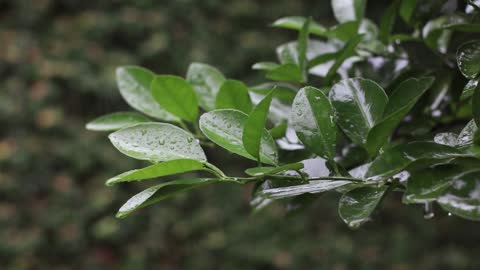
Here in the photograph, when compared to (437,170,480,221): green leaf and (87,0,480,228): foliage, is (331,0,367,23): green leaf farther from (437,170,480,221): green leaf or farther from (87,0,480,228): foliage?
(437,170,480,221): green leaf

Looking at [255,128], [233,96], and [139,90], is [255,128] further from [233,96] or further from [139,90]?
[139,90]

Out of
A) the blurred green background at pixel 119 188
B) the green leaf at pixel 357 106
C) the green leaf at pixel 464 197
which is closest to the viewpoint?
the green leaf at pixel 464 197

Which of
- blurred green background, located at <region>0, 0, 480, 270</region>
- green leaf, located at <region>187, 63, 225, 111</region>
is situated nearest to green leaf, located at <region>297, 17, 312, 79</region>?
green leaf, located at <region>187, 63, 225, 111</region>

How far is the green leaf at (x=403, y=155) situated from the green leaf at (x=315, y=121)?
0.21 feet

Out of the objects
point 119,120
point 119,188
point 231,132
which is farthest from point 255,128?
point 119,188

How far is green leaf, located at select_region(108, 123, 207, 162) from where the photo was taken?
17.1 inches

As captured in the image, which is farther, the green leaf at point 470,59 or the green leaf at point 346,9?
the green leaf at point 346,9

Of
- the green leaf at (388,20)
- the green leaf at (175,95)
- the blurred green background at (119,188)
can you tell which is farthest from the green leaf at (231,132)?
the blurred green background at (119,188)

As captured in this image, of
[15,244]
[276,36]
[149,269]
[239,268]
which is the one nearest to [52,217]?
[15,244]

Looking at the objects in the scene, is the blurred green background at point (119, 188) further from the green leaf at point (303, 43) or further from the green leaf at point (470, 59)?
the green leaf at point (470, 59)

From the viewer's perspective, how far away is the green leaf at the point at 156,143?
1.42 ft

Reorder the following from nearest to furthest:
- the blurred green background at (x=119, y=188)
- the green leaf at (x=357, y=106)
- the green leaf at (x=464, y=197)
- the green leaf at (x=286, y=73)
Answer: the green leaf at (x=464, y=197) < the green leaf at (x=357, y=106) < the green leaf at (x=286, y=73) < the blurred green background at (x=119, y=188)

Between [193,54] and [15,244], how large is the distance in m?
1.15

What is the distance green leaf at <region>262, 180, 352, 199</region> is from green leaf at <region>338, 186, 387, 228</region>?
0.01 meters
